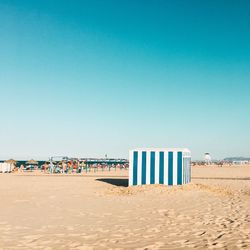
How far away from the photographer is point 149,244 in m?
6.19

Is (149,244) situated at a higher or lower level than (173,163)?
lower

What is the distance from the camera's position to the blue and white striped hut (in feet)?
55.1

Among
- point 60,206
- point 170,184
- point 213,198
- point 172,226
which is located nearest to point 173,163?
point 170,184

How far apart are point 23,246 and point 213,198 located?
9343mm

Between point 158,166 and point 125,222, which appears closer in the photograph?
point 125,222

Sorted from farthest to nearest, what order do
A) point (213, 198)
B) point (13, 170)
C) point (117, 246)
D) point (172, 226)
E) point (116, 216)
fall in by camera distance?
point (13, 170)
point (213, 198)
point (116, 216)
point (172, 226)
point (117, 246)

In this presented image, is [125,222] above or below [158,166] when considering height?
below

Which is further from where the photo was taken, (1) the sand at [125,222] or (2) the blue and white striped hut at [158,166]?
(2) the blue and white striped hut at [158,166]

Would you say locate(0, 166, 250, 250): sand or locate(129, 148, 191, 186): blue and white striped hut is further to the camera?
locate(129, 148, 191, 186): blue and white striped hut

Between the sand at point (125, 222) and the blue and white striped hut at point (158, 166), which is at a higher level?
the blue and white striped hut at point (158, 166)

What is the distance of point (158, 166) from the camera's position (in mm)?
16969

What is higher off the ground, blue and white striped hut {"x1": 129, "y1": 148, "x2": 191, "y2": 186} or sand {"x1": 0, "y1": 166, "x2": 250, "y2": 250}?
blue and white striped hut {"x1": 129, "y1": 148, "x2": 191, "y2": 186}

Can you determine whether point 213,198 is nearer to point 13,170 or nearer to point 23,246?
point 23,246

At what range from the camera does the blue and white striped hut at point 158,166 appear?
16.8 metres
